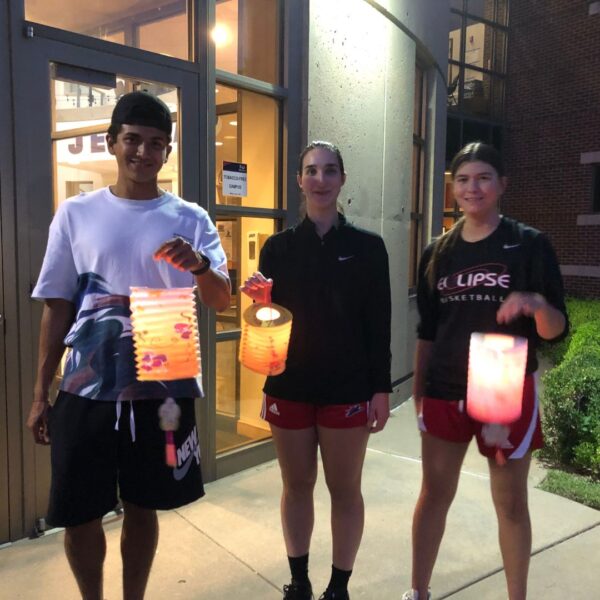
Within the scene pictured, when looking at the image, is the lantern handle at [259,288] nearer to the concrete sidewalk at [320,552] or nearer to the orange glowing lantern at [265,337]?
the orange glowing lantern at [265,337]

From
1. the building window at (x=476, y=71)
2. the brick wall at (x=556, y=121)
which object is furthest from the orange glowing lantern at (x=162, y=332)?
the building window at (x=476, y=71)

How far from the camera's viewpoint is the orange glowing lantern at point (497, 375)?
84.8 inches

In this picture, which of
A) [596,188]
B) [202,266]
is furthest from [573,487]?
[596,188]

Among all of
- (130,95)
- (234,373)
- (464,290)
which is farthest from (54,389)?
(464,290)

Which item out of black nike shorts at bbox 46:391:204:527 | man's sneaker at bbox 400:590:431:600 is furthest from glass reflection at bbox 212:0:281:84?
man's sneaker at bbox 400:590:431:600

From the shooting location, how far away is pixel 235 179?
4.39m

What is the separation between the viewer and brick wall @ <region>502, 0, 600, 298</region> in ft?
46.9

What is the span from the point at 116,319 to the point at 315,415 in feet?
3.08

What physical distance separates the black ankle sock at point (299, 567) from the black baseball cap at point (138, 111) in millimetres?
1876

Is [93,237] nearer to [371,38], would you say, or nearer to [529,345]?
[529,345]

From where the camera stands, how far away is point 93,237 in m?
2.07

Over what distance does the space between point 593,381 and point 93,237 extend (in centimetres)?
402

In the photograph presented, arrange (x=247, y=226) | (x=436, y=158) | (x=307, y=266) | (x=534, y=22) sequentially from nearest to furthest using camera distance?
(x=307, y=266)
(x=247, y=226)
(x=436, y=158)
(x=534, y=22)

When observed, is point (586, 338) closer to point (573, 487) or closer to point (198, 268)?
point (573, 487)
